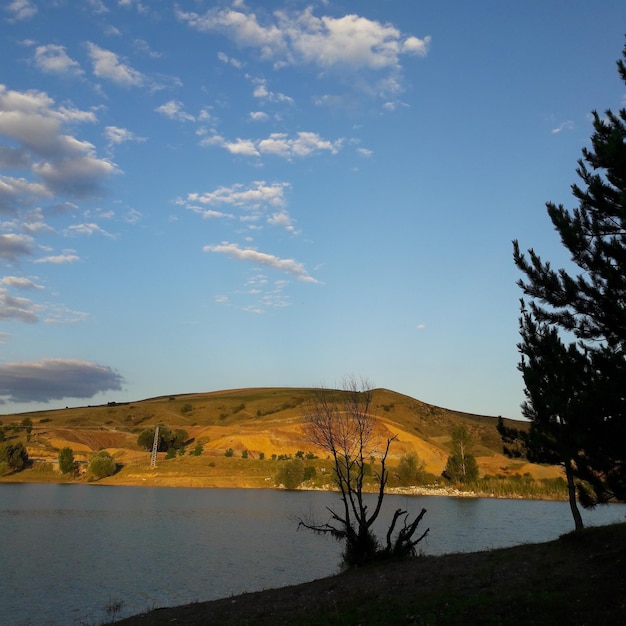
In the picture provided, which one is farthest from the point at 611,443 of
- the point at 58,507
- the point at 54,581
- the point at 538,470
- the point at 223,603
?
the point at 538,470

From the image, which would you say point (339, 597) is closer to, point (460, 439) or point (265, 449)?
point (460, 439)

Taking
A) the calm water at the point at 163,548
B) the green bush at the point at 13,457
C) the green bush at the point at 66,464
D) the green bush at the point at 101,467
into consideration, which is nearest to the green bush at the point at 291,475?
the calm water at the point at 163,548

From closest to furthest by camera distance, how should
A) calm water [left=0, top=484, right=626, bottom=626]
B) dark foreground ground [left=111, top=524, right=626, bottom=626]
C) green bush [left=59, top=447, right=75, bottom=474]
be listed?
dark foreground ground [left=111, top=524, right=626, bottom=626]
calm water [left=0, top=484, right=626, bottom=626]
green bush [left=59, top=447, right=75, bottom=474]

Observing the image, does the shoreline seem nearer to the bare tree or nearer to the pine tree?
the bare tree

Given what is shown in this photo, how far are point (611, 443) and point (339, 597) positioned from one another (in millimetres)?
11503

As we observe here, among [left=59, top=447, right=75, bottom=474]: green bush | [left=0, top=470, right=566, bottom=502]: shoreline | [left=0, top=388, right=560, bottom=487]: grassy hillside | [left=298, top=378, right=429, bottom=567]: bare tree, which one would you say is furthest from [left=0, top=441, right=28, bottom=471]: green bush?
[left=298, top=378, right=429, bottom=567]: bare tree

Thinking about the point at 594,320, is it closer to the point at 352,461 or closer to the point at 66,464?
the point at 352,461

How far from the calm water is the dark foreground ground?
22.8ft

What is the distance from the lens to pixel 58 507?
234 feet

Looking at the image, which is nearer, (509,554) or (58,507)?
(509,554)

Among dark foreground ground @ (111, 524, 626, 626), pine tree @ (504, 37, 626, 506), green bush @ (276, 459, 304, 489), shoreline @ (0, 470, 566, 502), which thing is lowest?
shoreline @ (0, 470, 566, 502)

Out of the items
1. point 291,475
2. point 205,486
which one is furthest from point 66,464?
point 291,475

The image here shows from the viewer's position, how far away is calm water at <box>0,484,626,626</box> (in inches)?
1081

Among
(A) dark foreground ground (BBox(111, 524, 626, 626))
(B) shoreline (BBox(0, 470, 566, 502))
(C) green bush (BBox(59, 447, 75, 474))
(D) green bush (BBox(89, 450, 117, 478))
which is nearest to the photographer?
(A) dark foreground ground (BBox(111, 524, 626, 626))
